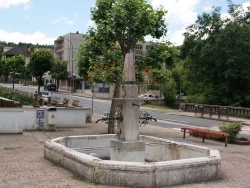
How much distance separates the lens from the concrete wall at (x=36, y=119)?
19016 millimetres

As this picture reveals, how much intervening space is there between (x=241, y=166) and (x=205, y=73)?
Answer: 34.6 meters

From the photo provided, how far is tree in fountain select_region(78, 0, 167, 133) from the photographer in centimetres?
1881

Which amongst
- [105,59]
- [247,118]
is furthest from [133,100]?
[247,118]

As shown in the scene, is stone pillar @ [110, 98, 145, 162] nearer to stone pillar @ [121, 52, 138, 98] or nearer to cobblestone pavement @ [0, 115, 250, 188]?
stone pillar @ [121, 52, 138, 98]

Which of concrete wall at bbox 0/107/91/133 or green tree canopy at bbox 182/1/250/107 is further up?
green tree canopy at bbox 182/1/250/107

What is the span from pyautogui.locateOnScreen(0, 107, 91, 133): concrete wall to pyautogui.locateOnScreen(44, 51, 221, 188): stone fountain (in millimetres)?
6779

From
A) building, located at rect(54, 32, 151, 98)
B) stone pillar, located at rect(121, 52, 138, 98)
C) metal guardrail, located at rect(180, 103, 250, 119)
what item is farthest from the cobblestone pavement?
building, located at rect(54, 32, 151, 98)

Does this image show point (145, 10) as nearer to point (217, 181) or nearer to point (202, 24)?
point (217, 181)

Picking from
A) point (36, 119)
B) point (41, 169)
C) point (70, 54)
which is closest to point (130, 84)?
point (41, 169)

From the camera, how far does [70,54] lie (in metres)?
87.3

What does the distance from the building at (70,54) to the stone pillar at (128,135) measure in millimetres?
64063

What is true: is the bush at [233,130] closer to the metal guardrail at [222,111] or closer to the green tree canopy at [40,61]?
the metal guardrail at [222,111]

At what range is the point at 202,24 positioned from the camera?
46.0 m

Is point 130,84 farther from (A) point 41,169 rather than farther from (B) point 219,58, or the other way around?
(B) point 219,58
